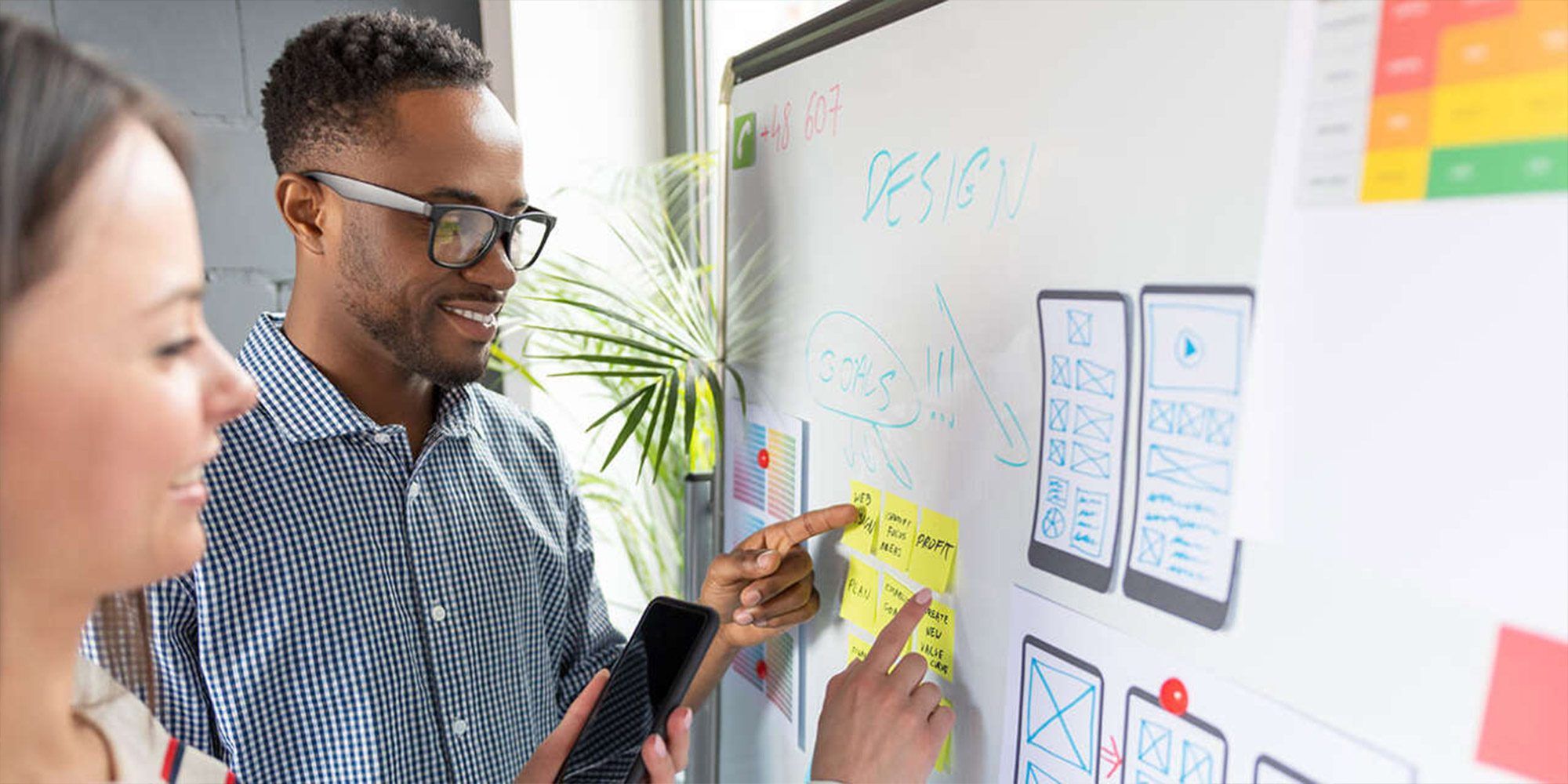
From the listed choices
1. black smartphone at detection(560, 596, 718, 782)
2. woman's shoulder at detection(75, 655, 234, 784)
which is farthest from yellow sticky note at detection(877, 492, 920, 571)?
woman's shoulder at detection(75, 655, 234, 784)

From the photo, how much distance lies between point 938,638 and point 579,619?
20.8 inches

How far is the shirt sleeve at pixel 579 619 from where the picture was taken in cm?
129

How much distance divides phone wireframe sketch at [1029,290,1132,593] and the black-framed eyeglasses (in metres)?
0.59

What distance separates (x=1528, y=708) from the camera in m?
0.52

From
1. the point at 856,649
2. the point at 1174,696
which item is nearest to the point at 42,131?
the point at 1174,696

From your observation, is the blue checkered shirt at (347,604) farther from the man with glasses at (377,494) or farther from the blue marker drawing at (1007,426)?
the blue marker drawing at (1007,426)

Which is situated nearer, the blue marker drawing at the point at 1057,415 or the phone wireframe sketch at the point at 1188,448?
the phone wireframe sketch at the point at 1188,448

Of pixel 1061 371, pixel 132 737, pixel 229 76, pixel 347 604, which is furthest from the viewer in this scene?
pixel 229 76

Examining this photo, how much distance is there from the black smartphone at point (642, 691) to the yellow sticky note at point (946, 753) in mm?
244

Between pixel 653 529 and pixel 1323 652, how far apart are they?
5.20ft

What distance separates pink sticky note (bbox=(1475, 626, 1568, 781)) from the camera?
508 mm

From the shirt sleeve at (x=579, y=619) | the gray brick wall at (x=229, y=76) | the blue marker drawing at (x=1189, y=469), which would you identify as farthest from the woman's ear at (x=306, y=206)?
the gray brick wall at (x=229, y=76)

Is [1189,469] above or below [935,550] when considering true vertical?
above

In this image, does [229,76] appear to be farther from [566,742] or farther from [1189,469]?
[1189,469]
